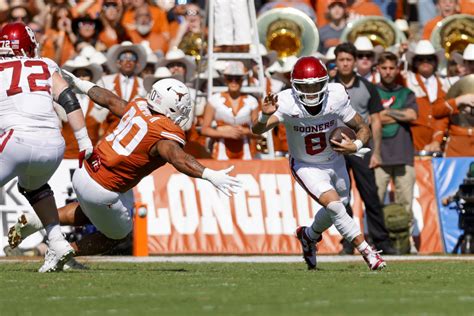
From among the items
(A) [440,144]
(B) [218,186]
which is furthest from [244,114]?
(B) [218,186]

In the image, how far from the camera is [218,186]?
1005cm

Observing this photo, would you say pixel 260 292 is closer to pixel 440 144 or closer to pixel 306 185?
pixel 306 185

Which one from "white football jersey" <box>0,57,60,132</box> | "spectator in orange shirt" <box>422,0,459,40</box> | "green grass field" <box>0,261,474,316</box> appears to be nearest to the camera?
"green grass field" <box>0,261,474,316</box>

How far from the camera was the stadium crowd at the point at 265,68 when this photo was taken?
1547 cm

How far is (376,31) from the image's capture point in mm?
18453

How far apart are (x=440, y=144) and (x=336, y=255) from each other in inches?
103

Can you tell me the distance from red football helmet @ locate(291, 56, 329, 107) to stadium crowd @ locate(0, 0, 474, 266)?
318cm

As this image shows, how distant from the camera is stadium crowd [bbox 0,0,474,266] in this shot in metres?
15.5

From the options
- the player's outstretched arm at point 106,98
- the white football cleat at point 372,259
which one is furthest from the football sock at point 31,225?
the white football cleat at point 372,259

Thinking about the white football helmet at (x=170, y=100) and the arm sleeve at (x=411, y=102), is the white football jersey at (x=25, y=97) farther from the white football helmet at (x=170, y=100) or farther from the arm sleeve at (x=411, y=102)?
the arm sleeve at (x=411, y=102)

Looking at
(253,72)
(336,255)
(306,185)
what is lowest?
(336,255)

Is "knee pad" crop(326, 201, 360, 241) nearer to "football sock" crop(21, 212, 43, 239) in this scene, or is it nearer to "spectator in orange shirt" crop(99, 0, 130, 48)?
"football sock" crop(21, 212, 43, 239)

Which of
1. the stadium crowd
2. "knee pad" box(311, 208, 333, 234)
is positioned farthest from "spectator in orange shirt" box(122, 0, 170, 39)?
"knee pad" box(311, 208, 333, 234)

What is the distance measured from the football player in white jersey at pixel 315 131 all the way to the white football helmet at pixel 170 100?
0.74 m
